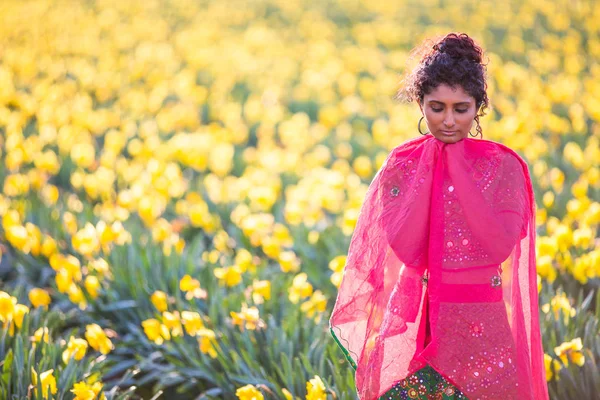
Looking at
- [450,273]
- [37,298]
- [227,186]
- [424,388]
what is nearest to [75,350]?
[37,298]

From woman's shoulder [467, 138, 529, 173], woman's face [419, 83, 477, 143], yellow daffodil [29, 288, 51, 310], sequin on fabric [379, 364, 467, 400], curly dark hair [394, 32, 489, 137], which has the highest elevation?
curly dark hair [394, 32, 489, 137]

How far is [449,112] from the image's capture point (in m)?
1.86

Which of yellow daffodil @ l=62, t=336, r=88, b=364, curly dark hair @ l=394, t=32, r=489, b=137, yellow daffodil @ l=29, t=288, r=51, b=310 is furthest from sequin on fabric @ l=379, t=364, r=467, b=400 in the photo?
yellow daffodil @ l=29, t=288, r=51, b=310

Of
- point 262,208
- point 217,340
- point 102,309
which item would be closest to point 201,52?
point 262,208

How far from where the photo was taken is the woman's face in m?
1.85

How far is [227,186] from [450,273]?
3040mm

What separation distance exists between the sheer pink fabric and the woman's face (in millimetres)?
37

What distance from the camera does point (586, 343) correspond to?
2.67m

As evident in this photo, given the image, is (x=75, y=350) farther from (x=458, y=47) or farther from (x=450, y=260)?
(x=458, y=47)

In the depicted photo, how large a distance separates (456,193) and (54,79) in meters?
6.39

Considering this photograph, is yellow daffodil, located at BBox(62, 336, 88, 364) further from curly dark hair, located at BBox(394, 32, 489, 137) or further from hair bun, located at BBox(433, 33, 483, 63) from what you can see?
hair bun, located at BBox(433, 33, 483, 63)

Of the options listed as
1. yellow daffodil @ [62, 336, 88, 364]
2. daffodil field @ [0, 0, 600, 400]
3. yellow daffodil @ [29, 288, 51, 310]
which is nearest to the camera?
yellow daffodil @ [62, 336, 88, 364]

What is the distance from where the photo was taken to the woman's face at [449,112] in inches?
72.9

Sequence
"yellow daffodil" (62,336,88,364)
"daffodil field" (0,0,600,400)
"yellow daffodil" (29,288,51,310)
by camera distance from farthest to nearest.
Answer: "yellow daffodil" (29,288,51,310)
"daffodil field" (0,0,600,400)
"yellow daffodil" (62,336,88,364)
